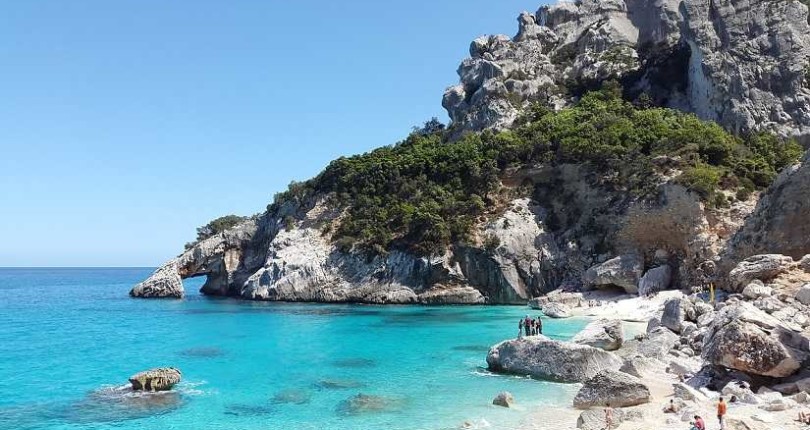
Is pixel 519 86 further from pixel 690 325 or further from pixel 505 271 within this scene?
pixel 690 325

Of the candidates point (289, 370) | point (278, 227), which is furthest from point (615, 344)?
point (278, 227)

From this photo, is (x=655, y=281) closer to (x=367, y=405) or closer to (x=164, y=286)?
(x=367, y=405)

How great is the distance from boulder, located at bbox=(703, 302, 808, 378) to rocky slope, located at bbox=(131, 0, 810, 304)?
54.9 ft

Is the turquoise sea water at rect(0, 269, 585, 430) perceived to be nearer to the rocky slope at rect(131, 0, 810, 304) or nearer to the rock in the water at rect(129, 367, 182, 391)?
the rock in the water at rect(129, 367, 182, 391)

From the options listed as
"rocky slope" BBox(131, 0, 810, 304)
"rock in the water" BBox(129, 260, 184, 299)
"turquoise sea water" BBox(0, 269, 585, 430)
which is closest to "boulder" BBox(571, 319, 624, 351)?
"turquoise sea water" BBox(0, 269, 585, 430)

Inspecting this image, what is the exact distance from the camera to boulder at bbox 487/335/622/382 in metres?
19.5

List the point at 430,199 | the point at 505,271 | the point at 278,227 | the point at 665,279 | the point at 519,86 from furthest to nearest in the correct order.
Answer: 1. the point at 519,86
2. the point at 278,227
3. the point at 430,199
4. the point at 505,271
5. the point at 665,279

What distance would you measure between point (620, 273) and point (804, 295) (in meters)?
19.2

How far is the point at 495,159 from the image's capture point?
55125 mm

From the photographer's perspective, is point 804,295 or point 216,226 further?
point 216,226

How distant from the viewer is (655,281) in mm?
40562

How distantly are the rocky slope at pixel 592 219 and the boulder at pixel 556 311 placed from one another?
521 cm

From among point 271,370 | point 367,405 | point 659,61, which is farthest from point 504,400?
point 659,61

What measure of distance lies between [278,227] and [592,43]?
46.2 m
